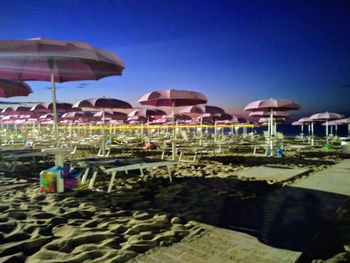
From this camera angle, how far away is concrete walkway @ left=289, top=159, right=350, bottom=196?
16.4 feet

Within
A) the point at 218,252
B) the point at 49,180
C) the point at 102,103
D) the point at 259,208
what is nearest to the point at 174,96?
the point at 102,103

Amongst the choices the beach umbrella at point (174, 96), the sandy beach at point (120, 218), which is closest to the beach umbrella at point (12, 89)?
the sandy beach at point (120, 218)

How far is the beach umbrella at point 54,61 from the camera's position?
161 inches

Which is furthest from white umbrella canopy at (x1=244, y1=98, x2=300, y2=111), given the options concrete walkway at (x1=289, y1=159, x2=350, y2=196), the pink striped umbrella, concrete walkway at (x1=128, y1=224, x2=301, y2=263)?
concrete walkway at (x1=128, y1=224, x2=301, y2=263)

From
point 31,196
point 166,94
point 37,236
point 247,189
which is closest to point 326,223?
Result: point 247,189

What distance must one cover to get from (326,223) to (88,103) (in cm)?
799

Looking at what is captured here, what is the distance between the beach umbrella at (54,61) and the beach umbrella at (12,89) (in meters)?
0.47

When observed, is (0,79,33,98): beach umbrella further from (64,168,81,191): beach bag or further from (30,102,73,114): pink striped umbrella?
(30,102,73,114): pink striped umbrella

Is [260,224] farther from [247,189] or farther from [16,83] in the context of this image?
[16,83]

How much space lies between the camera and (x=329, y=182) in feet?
18.6

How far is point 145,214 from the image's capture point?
3.52m

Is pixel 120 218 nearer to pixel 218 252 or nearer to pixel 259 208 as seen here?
pixel 218 252

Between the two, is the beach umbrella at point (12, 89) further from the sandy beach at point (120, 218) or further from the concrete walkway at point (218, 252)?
the concrete walkway at point (218, 252)

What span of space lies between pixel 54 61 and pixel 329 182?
18.7 feet
